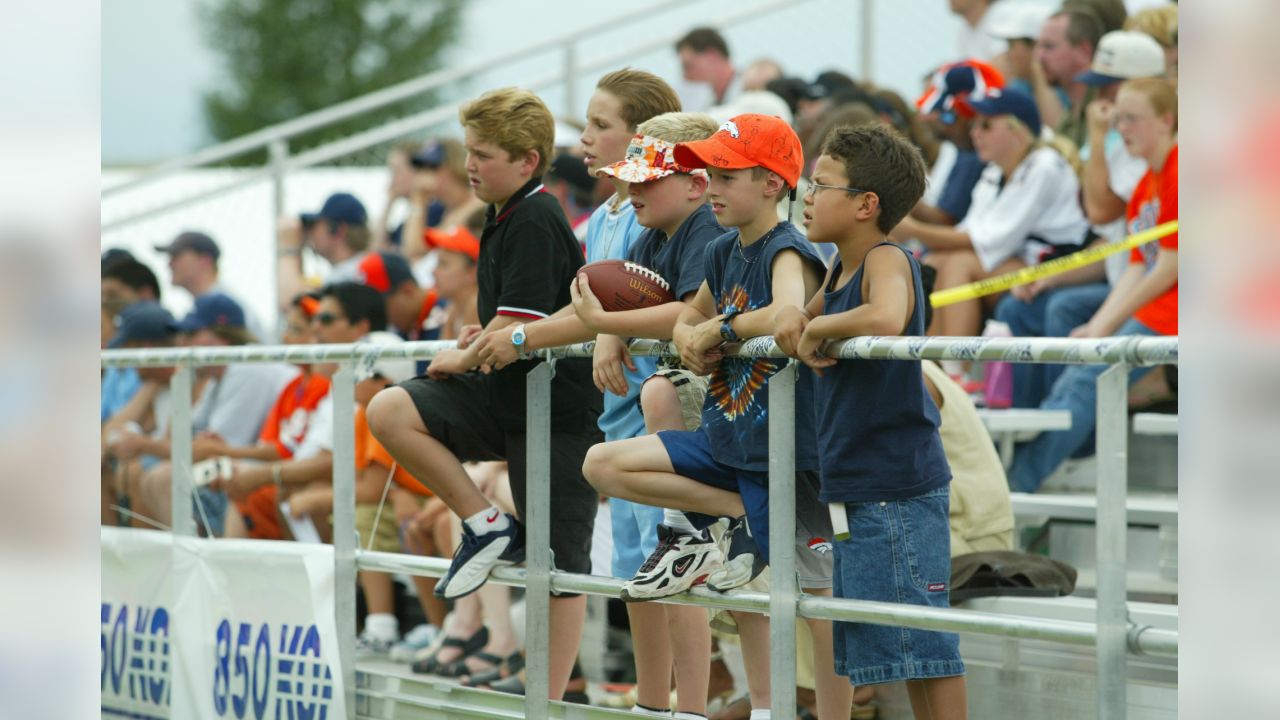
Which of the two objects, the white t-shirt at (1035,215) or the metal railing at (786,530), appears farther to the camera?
the white t-shirt at (1035,215)

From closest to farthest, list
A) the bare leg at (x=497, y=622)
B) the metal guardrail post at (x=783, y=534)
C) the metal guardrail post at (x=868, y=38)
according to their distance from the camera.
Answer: the metal guardrail post at (x=783, y=534) → the bare leg at (x=497, y=622) → the metal guardrail post at (x=868, y=38)

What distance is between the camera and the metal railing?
2.93m

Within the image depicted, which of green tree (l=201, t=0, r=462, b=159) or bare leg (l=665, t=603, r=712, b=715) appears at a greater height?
green tree (l=201, t=0, r=462, b=159)

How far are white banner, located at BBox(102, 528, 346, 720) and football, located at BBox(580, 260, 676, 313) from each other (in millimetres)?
1671

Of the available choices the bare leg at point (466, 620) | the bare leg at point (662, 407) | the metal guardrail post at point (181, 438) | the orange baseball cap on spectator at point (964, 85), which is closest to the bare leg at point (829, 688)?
the bare leg at point (662, 407)

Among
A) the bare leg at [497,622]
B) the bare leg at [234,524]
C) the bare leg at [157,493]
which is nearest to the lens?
the bare leg at [497,622]

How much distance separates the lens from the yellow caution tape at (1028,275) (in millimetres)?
6391

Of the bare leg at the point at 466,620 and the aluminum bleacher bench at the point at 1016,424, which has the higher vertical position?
the aluminum bleacher bench at the point at 1016,424

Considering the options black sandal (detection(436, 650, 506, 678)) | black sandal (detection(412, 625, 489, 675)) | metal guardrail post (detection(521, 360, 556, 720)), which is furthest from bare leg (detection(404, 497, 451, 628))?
metal guardrail post (detection(521, 360, 556, 720))

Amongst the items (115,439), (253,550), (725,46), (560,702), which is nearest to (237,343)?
(115,439)

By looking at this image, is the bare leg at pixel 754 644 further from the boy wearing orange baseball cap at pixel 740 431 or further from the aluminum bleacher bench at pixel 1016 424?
the aluminum bleacher bench at pixel 1016 424

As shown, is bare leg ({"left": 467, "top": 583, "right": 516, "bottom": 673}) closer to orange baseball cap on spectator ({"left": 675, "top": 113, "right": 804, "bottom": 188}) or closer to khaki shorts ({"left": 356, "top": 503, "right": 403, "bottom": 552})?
khaki shorts ({"left": 356, "top": 503, "right": 403, "bottom": 552})

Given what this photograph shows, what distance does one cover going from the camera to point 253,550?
5387 mm

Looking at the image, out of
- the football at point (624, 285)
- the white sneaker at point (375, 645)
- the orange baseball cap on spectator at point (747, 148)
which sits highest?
the orange baseball cap on spectator at point (747, 148)
